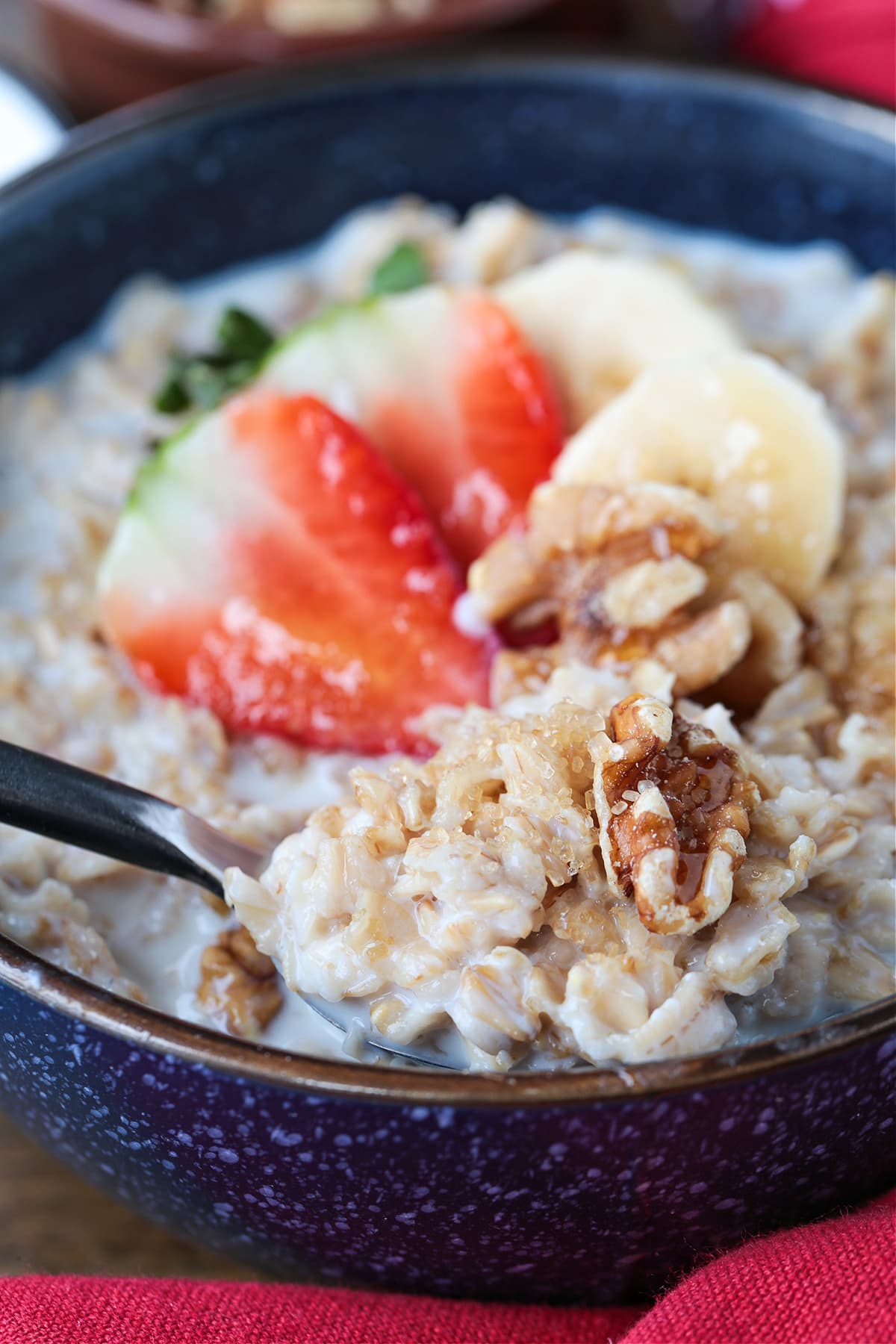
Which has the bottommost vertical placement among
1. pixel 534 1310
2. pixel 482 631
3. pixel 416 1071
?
pixel 534 1310

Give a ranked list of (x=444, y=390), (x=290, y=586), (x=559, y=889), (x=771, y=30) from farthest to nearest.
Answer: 1. (x=771, y=30)
2. (x=444, y=390)
3. (x=290, y=586)
4. (x=559, y=889)

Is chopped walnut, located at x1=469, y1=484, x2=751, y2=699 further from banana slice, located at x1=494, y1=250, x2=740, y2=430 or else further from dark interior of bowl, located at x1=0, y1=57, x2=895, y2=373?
dark interior of bowl, located at x1=0, y1=57, x2=895, y2=373

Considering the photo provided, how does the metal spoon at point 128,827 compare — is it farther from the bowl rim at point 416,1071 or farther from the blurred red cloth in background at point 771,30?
the blurred red cloth in background at point 771,30

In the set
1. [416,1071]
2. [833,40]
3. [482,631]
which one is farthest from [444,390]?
[833,40]

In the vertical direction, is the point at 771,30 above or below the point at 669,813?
below

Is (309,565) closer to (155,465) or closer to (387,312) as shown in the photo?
(155,465)

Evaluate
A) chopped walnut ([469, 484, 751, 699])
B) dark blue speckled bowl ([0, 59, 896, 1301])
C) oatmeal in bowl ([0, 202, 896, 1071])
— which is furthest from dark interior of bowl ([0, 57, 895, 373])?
dark blue speckled bowl ([0, 59, 896, 1301])

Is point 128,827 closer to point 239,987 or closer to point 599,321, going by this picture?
point 239,987

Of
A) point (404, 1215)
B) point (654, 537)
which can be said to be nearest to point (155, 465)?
point (654, 537)
